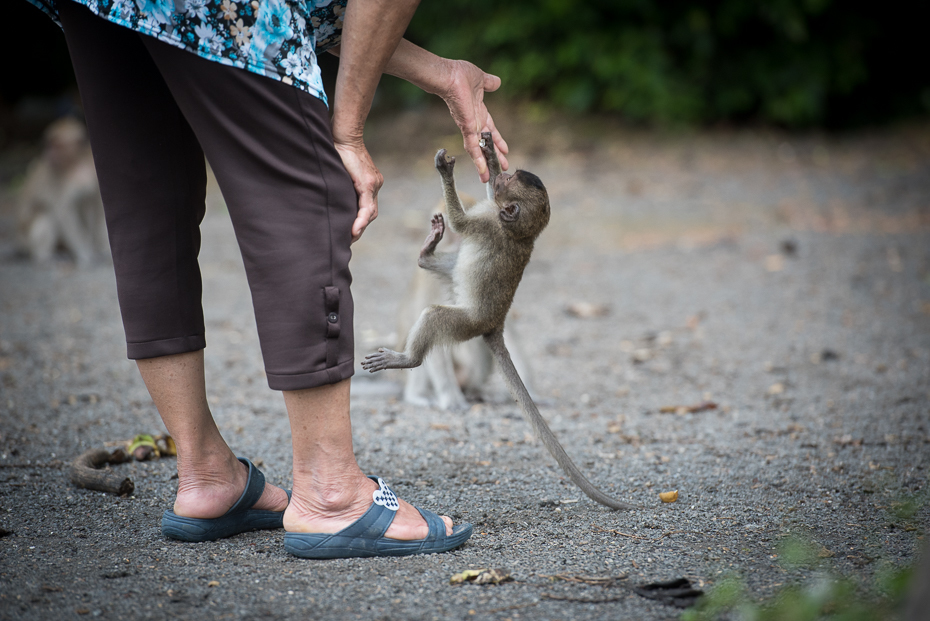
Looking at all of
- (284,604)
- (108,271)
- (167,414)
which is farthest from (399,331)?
(108,271)

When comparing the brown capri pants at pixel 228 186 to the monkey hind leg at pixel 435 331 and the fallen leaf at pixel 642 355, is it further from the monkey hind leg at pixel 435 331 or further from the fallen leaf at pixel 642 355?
the fallen leaf at pixel 642 355

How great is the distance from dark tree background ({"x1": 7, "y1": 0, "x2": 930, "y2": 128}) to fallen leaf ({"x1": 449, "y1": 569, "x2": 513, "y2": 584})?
34.3 feet

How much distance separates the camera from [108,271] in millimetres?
7668

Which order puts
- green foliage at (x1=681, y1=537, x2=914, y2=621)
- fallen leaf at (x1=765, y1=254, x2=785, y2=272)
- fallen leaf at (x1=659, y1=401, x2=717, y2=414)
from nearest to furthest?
green foliage at (x1=681, y1=537, x2=914, y2=621)
fallen leaf at (x1=659, y1=401, x2=717, y2=414)
fallen leaf at (x1=765, y1=254, x2=785, y2=272)

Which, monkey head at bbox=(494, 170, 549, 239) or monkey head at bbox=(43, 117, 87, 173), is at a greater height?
monkey head at bbox=(43, 117, 87, 173)

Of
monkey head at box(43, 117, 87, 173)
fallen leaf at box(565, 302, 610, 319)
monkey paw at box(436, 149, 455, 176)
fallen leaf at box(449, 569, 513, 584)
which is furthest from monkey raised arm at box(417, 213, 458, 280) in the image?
monkey head at box(43, 117, 87, 173)

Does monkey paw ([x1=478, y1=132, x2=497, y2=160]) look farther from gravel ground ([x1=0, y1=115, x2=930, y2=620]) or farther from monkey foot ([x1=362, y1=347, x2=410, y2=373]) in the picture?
gravel ground ([x1=0, y1=115, x2=930, y2=620])

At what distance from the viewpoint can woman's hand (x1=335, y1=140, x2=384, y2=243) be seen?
2.01 meters

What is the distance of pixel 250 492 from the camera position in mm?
2258

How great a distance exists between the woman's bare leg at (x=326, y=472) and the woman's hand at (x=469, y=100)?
2.64 feet

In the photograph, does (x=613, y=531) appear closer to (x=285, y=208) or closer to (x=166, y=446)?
(x=285, y=208)

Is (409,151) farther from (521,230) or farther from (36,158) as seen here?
(521,230)

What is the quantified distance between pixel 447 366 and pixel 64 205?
544 centimetres

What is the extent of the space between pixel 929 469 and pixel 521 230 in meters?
1.65
